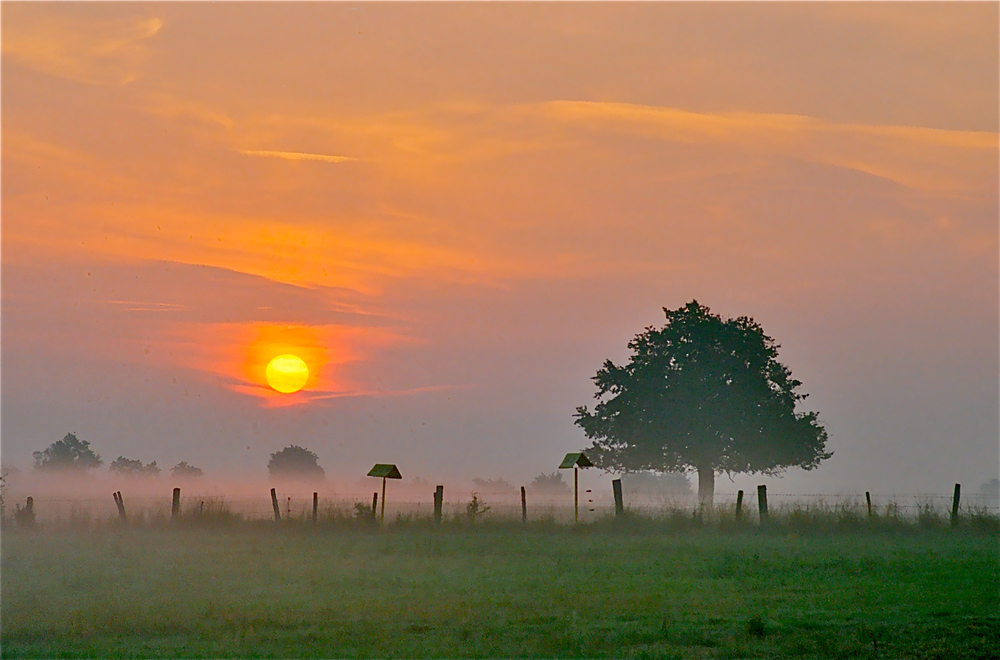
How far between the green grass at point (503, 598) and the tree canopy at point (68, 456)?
332ft

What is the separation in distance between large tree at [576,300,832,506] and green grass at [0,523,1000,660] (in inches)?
809

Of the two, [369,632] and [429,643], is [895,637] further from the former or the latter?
[369,632]

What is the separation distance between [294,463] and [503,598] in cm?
13589

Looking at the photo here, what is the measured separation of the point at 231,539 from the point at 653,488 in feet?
292

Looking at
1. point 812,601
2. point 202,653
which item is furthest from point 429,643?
point 812,601

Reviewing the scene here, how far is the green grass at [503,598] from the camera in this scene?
40.2 feet

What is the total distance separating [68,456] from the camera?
123m

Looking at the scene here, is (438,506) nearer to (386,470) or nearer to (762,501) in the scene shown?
(386,470)

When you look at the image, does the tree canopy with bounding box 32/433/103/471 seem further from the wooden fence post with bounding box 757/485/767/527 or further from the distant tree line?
the wooden fence post with bounding box 757/485/767/527

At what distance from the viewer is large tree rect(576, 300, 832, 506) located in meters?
50.0

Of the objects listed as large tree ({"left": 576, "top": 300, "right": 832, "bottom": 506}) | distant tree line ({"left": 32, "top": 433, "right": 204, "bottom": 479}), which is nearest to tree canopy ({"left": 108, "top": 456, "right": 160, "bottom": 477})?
distant tree line ({"left": 32, "top": 433, "right": 204, "bottom": 479})

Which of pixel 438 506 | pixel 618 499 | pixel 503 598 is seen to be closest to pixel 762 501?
pixel 618 499

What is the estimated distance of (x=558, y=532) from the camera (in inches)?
1310

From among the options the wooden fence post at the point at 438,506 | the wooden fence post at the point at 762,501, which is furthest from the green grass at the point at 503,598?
the wooden fence post at the point at 438,506
